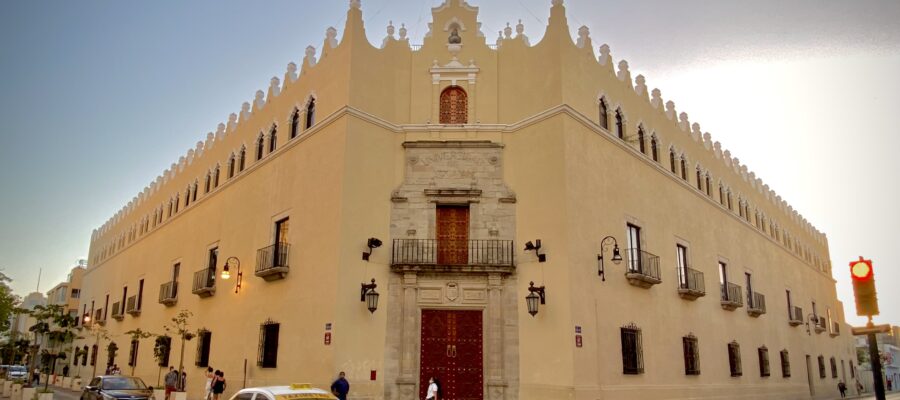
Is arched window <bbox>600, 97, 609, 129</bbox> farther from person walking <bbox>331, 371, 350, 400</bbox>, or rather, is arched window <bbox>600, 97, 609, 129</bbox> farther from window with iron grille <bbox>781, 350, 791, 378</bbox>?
Result: window with iron grille <bbox>781, 350, 791, 378</bbox>

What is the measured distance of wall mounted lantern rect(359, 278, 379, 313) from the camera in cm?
1873

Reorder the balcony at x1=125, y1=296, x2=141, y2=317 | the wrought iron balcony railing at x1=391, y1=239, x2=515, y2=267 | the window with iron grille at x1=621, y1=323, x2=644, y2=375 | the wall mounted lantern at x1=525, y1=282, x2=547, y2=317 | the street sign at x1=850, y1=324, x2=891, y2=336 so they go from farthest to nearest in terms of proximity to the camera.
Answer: the balcony at x1=125, y1=296, x2=141, y2=317 < the window with iron grille at x1=621, y1=323, x2=644, y2=375 < the wrought iron balcony railing at x1=391, y1=239, x2=515, y2=267 < the wall mounted lantern at x1=525, y1=282, x2=547, y2=317 < the street sign at x1=850, y1=324, x2=891, y2=336

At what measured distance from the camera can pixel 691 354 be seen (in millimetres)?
23672

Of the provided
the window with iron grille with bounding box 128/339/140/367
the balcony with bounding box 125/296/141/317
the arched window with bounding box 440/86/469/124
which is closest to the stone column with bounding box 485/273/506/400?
the arched window with bounding box 440/86/469/124

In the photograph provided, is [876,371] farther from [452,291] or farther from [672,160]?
[672,160]

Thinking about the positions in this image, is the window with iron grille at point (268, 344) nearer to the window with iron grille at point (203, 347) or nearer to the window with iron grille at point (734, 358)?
the window with iron grille at point (203, 347)

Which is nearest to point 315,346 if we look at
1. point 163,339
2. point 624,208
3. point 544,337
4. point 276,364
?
point 276,364

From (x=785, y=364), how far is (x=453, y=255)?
68.4 ft

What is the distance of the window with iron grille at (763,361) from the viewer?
28875 millimetres

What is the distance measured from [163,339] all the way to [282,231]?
10435 mm

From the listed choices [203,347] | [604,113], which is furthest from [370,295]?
[203,347]

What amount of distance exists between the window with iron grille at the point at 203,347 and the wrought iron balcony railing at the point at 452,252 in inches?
404

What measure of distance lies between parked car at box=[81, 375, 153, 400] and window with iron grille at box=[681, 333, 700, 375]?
18.2 m

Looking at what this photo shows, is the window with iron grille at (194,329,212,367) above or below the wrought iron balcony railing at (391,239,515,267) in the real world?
below
